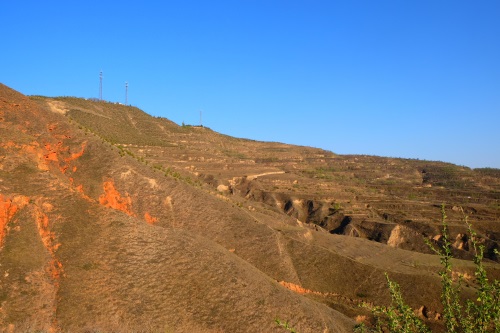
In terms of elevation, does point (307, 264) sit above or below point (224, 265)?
below

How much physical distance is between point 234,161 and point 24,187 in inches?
2268

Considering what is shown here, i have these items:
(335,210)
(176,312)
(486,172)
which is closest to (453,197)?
(335,210)

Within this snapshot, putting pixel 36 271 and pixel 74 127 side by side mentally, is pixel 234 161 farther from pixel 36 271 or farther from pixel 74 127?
pixel 36 271

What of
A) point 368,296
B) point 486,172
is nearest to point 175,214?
point 368,296

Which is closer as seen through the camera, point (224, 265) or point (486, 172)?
point (224, 265)

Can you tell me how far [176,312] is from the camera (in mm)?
17203

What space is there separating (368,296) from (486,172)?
3342 inches

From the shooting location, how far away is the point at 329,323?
20359 millimetres

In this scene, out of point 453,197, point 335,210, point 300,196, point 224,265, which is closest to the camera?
point 224,265

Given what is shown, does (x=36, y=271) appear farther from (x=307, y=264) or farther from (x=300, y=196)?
(x=300, y=196)

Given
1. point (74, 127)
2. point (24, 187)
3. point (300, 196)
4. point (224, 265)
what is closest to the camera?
point (24, 187)

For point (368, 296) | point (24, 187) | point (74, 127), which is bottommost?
point (368, 296)

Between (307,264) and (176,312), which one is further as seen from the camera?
(307,264)

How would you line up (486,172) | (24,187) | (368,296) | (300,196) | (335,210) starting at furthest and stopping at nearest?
(486,172) → (300,196) → (335,210) → (368,296) → (24,187)
